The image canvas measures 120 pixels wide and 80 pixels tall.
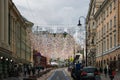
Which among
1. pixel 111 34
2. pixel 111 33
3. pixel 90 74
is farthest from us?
pixel 111 34

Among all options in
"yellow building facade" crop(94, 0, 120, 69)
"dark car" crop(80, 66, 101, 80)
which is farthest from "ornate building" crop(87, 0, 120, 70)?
"dark car" crop(80, 66, 101, 80)

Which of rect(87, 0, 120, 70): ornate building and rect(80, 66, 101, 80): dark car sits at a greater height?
rect(87, 0, 120, 70): ornate building

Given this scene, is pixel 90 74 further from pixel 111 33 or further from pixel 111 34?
pixel 111 34

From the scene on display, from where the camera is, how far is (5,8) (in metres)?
59.9

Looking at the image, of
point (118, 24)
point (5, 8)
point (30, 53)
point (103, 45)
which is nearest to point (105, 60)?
point (103, 45)

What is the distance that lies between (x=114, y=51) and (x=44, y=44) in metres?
29.2

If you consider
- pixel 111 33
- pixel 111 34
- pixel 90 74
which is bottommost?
pixel 90 74

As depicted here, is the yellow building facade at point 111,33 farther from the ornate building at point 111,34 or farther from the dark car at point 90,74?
the dark car at point 90,74

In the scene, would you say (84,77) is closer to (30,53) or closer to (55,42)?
(55,42)

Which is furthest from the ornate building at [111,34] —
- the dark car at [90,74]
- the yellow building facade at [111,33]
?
the dark car at [90,74]

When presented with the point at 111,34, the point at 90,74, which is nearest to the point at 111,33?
the point at 111,34

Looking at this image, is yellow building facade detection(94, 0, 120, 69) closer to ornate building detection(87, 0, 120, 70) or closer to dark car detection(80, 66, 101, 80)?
ornate building detection(87, 0, 120, 70)

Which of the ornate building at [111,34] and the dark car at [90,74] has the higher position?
the ornate building at [111,34]

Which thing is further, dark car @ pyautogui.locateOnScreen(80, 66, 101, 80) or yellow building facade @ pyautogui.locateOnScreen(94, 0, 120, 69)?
yellow building facade @ pyautogui.locateOnScreen(94, 0, 120, 69)
